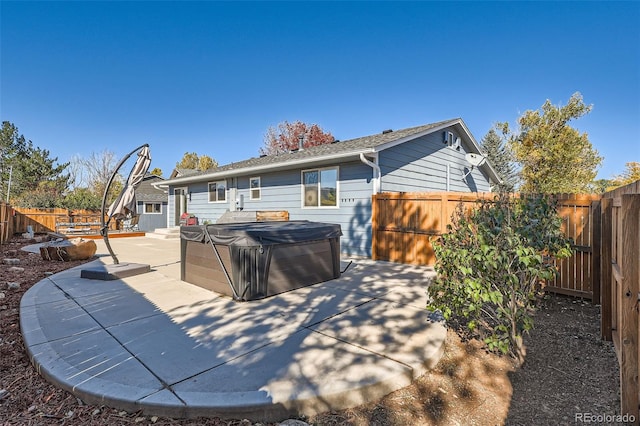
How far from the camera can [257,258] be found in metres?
3.89

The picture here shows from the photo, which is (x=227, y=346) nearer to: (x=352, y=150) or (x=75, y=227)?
(x=352, y=150)

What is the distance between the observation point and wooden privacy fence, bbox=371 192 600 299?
14.0 ft

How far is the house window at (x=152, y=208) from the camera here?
63.6 ft

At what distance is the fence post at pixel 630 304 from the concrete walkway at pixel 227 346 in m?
1.14

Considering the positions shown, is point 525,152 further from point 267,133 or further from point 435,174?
point 267,133

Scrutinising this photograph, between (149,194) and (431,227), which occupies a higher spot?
(149,194)

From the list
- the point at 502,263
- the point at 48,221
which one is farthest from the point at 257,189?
the point at 48,221

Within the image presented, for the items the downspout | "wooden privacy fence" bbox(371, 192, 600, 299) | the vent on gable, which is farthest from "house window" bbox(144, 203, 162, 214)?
the vent on gable

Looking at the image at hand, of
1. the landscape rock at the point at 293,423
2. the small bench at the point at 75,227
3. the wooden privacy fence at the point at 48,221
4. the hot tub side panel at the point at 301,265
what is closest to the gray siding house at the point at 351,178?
the hot tub side panel at the point at 301,265

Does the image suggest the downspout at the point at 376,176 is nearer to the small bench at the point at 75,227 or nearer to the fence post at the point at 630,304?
the fence post at the point at 630,304

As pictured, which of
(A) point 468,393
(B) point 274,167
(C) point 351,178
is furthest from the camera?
(B) point 274,167

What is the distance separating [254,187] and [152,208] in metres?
12.5

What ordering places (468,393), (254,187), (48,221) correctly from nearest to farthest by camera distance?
(468,393), (254,187), (48,221)

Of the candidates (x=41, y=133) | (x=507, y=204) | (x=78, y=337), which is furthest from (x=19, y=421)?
(x=41, y=133)
